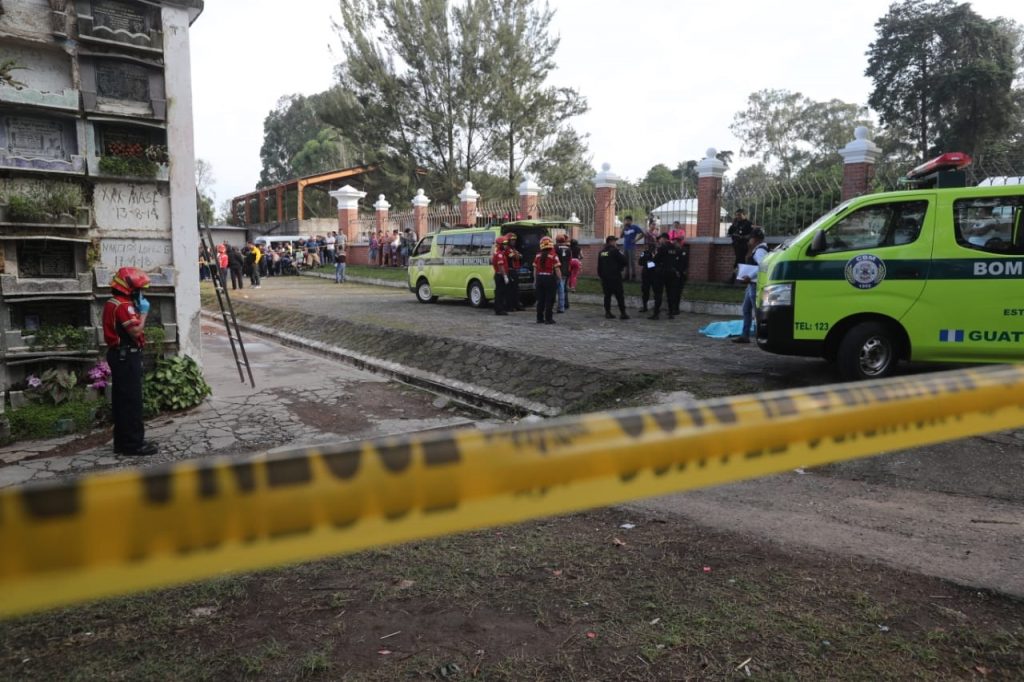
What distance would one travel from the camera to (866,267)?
7.04 metres

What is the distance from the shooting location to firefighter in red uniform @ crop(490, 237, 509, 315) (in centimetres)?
1408

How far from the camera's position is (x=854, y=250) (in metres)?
7.16

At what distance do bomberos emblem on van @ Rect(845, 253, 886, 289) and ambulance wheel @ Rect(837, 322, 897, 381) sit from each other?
44cm

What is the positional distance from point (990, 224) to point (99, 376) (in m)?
9.26

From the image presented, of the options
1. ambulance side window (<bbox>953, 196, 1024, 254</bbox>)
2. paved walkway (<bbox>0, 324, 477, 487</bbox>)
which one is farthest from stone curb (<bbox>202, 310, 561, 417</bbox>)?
ambulance side window (<bbox>953, 196, 1024, 254</bbox>)

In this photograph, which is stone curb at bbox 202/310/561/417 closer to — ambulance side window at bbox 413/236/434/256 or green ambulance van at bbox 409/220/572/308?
green ambulance van at bbox 409/220/572/308

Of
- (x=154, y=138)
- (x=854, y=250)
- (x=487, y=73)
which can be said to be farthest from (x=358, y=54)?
(x=854, y=250)

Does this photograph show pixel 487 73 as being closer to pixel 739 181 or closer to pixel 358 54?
pixel 358 54

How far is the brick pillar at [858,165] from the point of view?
14.2 metres

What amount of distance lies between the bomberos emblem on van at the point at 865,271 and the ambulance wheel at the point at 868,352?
44 centimetres

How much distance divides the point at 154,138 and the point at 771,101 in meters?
53.2

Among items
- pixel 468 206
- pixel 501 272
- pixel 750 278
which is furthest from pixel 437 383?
pixel 468 206

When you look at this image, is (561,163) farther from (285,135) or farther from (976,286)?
(285,135)

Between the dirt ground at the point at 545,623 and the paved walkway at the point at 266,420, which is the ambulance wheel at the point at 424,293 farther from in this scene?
the dirt ground at the point at 545,623
